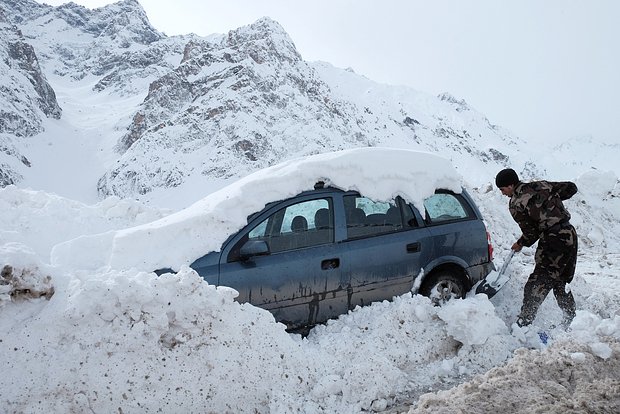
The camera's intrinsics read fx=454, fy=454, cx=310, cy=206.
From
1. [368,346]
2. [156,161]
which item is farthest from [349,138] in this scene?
[368,346]

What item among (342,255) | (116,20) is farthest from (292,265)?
(116,20)

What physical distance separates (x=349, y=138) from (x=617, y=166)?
10329cm

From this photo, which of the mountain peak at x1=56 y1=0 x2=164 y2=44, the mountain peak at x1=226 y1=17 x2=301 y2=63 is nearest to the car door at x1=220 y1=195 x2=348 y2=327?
the mountain peak at x1=226 y1=17 x2=301 y2=63

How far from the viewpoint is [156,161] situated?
3631cm

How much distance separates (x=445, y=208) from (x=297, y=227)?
183cm

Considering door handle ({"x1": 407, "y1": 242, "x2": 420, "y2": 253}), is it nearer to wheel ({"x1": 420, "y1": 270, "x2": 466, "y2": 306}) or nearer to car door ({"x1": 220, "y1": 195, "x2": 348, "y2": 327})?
wheel ({"x1": 420, "y1": 270, "x2": 466, "y2": 306})

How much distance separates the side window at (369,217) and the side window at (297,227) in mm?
216

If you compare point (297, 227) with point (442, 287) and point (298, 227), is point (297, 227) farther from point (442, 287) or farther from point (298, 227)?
point (442, 287)

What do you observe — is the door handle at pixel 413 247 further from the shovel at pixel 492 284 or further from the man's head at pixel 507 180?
the man's head at pixel 507 180

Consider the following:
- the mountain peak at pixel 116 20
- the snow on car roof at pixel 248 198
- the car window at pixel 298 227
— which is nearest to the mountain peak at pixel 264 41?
the snow on car roof at pixel 248 198

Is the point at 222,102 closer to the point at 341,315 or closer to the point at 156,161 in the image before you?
the point at 156,161

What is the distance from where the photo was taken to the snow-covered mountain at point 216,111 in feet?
121

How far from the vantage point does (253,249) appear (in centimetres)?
415

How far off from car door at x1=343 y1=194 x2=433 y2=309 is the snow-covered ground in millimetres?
250
